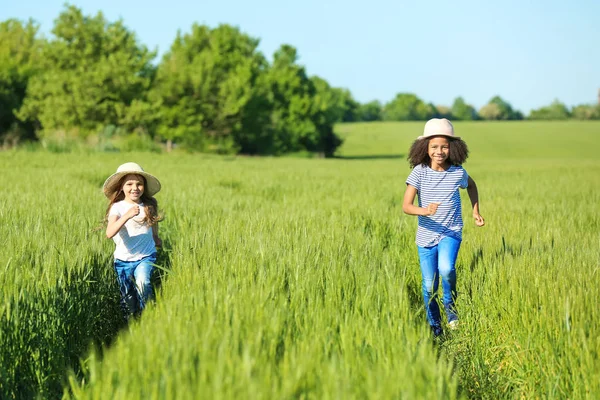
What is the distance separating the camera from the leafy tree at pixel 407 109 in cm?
14562

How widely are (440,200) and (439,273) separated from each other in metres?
0.51

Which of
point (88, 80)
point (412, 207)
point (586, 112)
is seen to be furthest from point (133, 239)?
point (586, 112)

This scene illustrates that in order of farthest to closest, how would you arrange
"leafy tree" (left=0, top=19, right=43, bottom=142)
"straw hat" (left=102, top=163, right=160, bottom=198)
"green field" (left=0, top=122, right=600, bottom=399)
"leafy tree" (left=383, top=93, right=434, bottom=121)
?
"leafy tree" (left=383, top=93, right=434, bottom=121)
"leafy tree" (left=0, top=19, right=43, bottom=142)
"straw hat" (left=102, top=163, right=160, bottom=198)
"green field" (left=0, top=122, right=600, bottom=399)

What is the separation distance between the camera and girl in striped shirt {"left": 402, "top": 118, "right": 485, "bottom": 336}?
409 cm

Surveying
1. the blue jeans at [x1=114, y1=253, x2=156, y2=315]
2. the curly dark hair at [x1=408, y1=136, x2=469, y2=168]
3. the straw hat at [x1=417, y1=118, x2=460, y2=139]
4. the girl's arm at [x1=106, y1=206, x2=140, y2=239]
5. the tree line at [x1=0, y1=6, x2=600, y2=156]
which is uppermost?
the tree line at [x1=0, y1=6, x2=600, y2=156]

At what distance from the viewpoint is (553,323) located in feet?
9.96

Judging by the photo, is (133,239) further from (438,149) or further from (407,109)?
(407,109)

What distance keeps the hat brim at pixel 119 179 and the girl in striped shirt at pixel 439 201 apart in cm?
178

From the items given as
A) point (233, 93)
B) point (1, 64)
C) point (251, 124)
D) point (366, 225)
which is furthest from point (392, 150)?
point (366, 225)

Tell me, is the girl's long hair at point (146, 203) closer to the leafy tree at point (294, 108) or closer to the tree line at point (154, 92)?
the tree line at point (154, 92)

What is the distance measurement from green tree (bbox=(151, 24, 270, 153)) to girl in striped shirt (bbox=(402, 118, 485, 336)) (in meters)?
36.4

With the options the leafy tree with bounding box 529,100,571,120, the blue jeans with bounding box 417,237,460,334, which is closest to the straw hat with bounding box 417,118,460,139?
the blue jeans with bounding box 417,237,460,334

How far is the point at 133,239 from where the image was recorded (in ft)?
13.8

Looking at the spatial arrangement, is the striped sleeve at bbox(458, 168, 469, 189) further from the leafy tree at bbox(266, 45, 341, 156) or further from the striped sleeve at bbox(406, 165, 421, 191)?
the leafy tree at bbox(266, 45, 341, 156)
